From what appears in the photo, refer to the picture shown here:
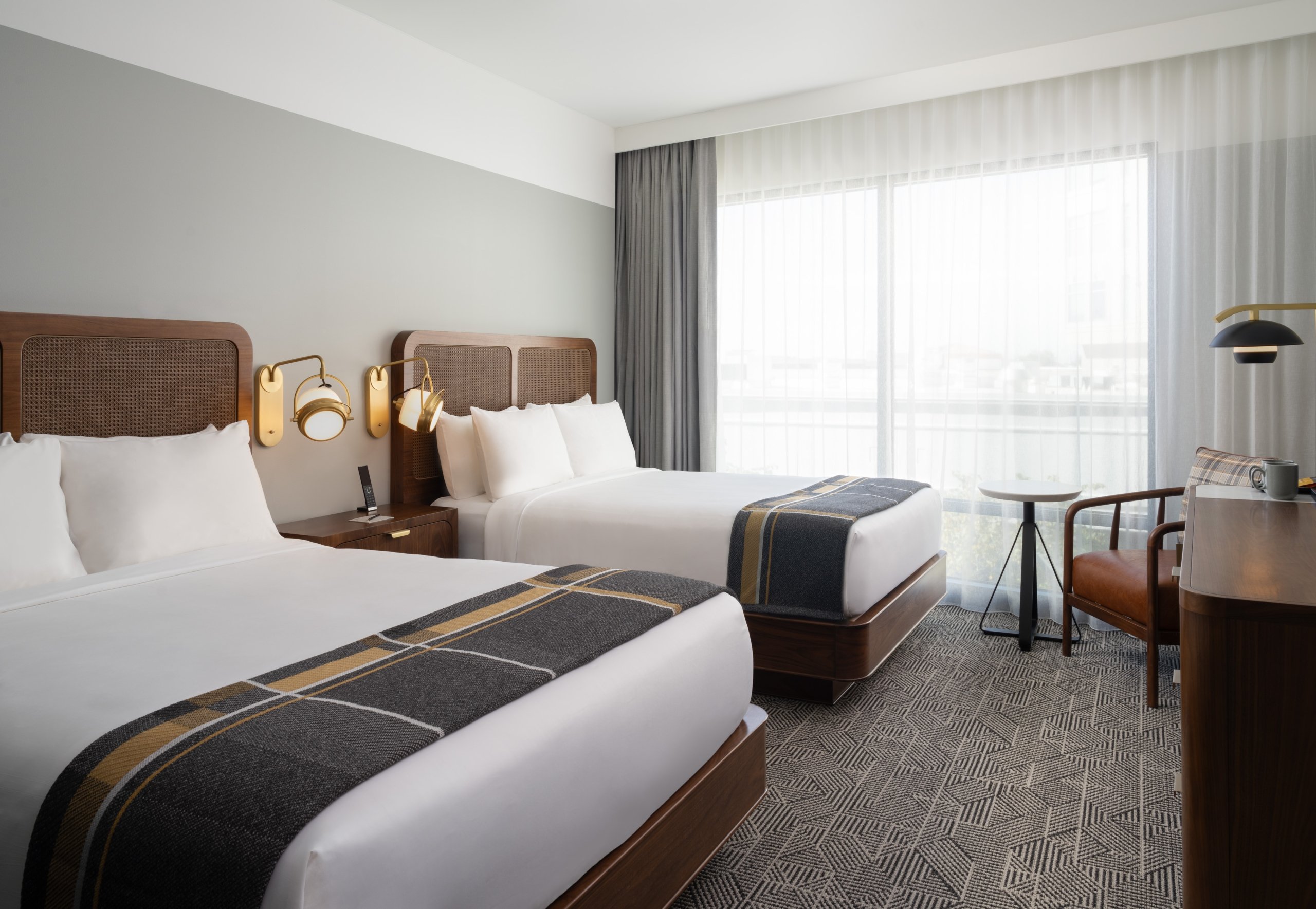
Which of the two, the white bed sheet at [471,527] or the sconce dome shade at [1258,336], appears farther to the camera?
the white bed sheet at [471,527]

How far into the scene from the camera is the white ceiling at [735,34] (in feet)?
12.1

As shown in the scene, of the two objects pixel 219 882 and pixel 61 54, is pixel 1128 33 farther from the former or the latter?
pixel 219 882

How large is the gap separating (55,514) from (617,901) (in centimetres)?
190

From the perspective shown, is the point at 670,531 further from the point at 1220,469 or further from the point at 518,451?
the point at 1220,469

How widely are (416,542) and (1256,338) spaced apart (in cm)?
336

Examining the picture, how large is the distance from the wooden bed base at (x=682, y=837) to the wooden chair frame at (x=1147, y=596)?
1.69m

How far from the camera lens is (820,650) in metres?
3.11

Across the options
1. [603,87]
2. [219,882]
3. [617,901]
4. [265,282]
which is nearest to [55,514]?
[265,282]

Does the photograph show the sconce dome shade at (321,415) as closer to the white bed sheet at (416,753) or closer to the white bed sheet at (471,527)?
the white bed sheet at (471,527)

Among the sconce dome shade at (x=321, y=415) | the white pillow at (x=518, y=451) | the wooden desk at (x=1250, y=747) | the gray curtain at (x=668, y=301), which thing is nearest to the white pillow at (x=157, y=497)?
the sconce dome shade at (x=321, y=415)

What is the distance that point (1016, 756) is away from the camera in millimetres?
2785

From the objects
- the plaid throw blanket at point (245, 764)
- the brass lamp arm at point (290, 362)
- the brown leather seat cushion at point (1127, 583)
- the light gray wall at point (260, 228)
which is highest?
the light gray wall at point (260, 228)

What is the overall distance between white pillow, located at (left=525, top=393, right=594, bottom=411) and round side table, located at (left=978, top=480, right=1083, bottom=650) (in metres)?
2.22

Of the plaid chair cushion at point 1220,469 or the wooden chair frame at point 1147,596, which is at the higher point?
the plaid chair cushion at point 1220,469
